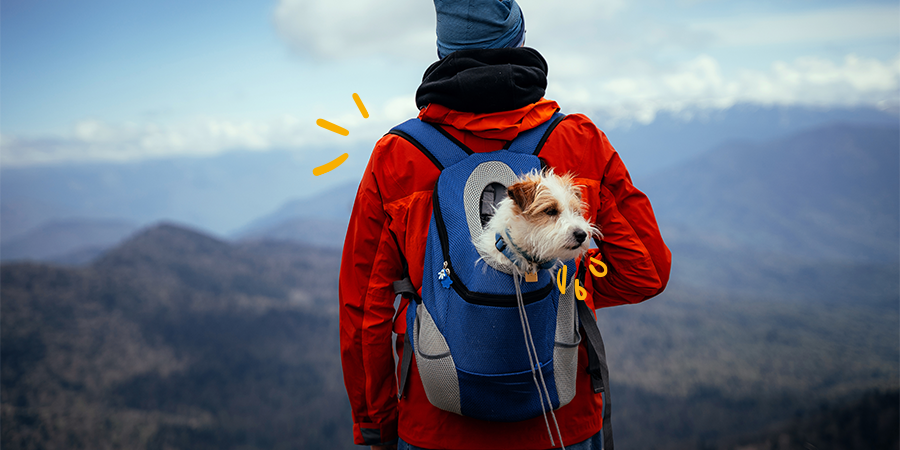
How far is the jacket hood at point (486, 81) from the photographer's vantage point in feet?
8.84

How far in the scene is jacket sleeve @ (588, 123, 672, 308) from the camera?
292cm

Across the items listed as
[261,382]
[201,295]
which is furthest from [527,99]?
[201,295]

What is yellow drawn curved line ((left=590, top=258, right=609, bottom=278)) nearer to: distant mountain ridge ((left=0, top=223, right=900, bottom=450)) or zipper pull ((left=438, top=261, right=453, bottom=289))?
zipper pull ((left=438, top=261, right=453, bottom=289))

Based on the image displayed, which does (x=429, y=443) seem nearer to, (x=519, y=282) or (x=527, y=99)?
(x=519, y=282)

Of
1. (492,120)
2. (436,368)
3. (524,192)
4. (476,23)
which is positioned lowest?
(436,368)

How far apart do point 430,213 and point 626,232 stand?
1.36 m

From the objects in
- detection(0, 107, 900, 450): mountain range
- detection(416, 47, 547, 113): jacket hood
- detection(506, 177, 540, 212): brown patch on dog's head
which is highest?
detection(416, 47, 547, 113): jacket hood

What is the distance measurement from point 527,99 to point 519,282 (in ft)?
4.03

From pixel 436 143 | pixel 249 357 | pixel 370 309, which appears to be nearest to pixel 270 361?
pixel 249 357

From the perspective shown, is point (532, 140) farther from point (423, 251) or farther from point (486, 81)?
Answer: point (423, 251)

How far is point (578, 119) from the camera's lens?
9.73 ft

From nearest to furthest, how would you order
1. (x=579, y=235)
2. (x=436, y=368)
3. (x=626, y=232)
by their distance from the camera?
(x=579, y=235) → (x=436, y=368) → (x=626, y=232)

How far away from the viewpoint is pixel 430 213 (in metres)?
2.82

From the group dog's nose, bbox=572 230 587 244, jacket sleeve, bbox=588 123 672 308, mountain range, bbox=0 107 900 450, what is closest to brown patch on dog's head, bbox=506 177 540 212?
dog's nose, bbox=572 230 587 244
